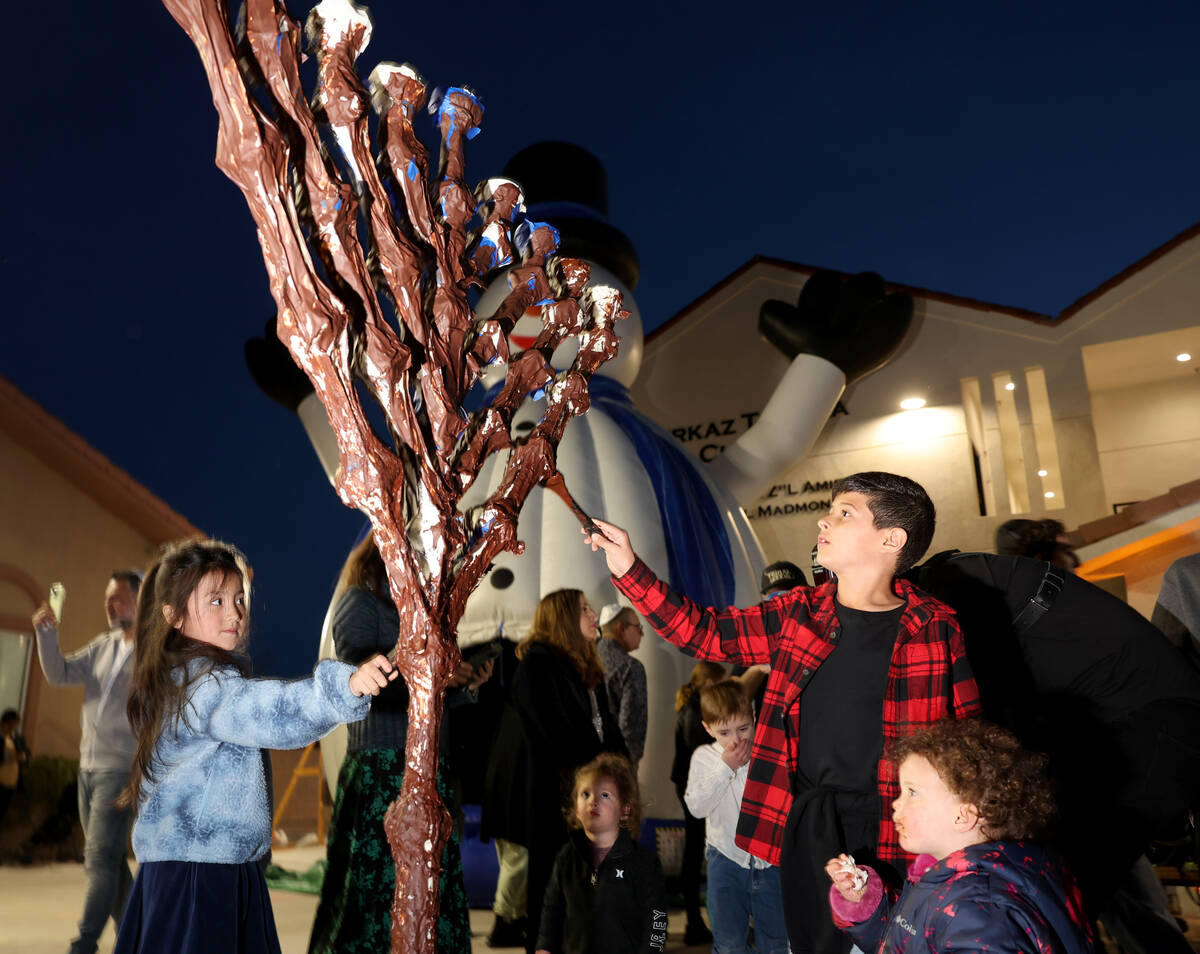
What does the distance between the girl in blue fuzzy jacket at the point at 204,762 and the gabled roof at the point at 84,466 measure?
532cm

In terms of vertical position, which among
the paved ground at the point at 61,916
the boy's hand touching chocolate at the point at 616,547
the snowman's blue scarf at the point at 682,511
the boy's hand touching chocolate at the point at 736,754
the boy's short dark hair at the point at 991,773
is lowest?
the paved ground at the point at 61,916

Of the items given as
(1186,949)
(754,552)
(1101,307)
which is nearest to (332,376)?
(1186,949)

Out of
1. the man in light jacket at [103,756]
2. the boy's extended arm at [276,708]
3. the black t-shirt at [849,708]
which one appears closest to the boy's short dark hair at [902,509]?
the black t-shirt at [849,708]

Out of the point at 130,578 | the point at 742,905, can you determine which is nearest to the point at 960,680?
the point at 742,905

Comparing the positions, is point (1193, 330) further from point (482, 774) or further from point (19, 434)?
point (19, 434)

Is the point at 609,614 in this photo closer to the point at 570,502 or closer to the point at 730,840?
the point at 730,840

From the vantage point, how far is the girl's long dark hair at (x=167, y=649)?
1.73 meters

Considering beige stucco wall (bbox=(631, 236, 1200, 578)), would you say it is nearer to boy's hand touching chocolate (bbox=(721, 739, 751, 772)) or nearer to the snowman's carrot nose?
boy's hand touching chocolate (bbox=(721, 739, 751, 772))

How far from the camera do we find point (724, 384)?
28.3 feet

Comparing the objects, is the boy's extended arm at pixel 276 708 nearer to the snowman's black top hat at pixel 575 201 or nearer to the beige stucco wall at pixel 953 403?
the snowman's black top hat at pixel 575 201

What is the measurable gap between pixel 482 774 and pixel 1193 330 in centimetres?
621

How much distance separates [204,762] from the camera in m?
1.74

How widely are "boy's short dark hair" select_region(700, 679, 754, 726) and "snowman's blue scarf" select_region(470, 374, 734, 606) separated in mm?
1430

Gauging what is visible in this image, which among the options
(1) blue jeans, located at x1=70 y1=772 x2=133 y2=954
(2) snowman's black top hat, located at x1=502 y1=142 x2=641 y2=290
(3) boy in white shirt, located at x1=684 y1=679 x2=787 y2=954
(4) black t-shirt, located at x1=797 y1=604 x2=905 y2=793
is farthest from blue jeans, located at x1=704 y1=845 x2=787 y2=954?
(2) snowman's black top hat, located at x1=502 y1=142 x2=641 y2=290
